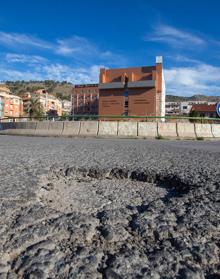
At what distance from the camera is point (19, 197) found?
8.61 feet

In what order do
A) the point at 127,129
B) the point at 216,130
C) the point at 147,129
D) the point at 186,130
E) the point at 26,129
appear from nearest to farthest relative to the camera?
1. the point at 147,129
2. the point at 127,129
3. the point at 186,130
4. the point at 216,130
5. the point at 26,129

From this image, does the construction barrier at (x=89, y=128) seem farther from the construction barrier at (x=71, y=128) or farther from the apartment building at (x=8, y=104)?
the apartment building at (x=8, y=104)

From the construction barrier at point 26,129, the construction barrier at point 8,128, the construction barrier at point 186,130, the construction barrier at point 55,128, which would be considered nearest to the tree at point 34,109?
the construction barrier at point 8,128

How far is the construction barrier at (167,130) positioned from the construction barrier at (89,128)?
3.06 meters

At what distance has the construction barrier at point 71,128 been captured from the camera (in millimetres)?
15602

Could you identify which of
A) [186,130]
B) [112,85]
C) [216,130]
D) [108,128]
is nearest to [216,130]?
[216,130]

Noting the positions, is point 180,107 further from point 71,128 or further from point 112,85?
point 71,128

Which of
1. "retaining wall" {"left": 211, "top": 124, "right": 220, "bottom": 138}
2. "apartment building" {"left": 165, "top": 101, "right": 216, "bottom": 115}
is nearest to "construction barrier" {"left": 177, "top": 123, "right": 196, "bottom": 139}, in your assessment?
"retaining wall" {"left": 211, "top": 124, "right": 220, "bottom": 138}

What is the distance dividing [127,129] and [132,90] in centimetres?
7823

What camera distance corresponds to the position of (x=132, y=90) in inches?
3627

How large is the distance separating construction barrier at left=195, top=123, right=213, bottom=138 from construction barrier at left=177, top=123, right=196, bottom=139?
0.24 meters

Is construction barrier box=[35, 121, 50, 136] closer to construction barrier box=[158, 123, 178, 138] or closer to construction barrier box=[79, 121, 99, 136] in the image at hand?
construction barrier box=[79, 121, 99, 136]

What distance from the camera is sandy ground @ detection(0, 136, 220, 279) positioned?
4.83 ft

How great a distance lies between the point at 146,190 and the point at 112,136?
11.9m
